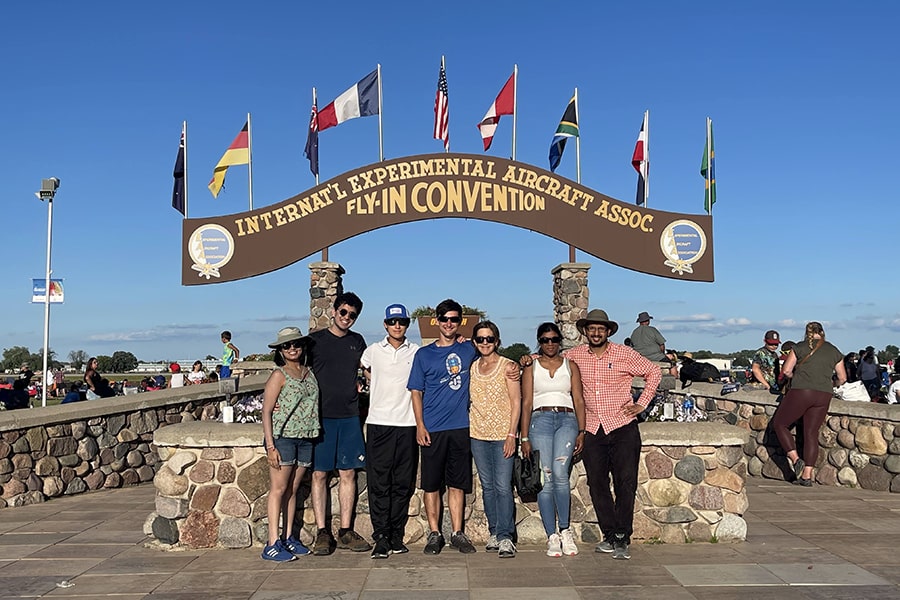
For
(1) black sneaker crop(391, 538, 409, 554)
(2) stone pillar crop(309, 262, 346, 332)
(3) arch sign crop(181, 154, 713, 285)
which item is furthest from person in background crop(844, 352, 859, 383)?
(1) black sneaker crop(391, 538, 409, 554)

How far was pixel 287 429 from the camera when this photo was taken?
19.9 feet

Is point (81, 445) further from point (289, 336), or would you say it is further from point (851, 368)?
point (851, 368)

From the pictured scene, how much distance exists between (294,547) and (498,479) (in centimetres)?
160

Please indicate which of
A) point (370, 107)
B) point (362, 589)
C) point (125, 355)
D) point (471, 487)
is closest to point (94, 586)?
point (362, 589)

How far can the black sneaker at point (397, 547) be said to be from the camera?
630 cm

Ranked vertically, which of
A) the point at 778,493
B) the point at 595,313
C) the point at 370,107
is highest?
the point at 370,107

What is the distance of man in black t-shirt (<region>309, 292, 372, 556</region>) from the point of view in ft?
20.7

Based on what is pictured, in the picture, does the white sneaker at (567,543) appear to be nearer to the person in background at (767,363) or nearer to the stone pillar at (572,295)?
the person in background at (767,363)

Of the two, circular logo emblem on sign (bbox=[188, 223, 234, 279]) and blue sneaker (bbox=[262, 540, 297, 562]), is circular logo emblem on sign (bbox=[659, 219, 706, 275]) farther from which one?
blue sneaker (bbox=[262, 540, 297, 562])

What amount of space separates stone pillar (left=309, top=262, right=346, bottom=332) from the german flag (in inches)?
80.4

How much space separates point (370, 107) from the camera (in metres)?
13.8

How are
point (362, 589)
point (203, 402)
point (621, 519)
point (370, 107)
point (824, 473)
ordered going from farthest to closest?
point (370, 107) → point (203, 402) → point (824, 473) → point (621, 519) → point (362, 589)

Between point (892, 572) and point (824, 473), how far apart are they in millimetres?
4774

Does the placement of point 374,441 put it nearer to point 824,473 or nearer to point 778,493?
point 778,493
